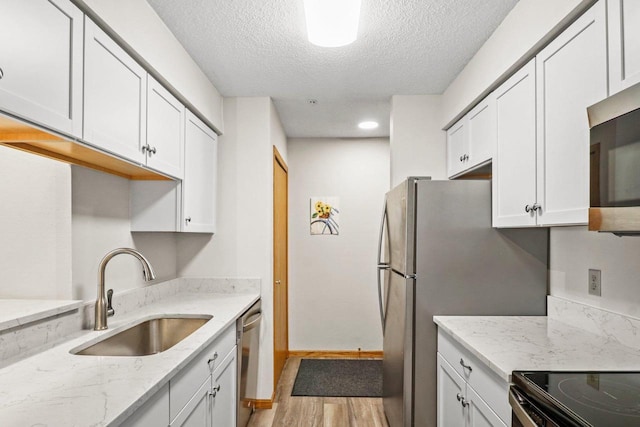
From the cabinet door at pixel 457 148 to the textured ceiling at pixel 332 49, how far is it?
344 millimetres

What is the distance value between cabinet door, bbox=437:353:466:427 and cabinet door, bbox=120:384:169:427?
1.26 meters

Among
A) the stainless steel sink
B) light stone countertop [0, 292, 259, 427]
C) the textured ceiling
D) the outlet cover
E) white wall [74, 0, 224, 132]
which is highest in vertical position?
the textured ceiling

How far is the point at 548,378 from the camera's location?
1.29m

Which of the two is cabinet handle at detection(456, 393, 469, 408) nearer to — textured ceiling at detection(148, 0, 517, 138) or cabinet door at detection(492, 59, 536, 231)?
cabinet door at detection(492, 59, 536, 231)

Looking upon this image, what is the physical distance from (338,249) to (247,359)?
2.03 m

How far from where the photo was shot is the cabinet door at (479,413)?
4.94ft

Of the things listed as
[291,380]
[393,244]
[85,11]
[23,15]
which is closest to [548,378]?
[393,244]

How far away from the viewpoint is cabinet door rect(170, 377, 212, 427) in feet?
5.02

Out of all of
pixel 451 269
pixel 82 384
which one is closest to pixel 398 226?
pixel 451 269

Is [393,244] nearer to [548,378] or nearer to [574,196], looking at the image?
[574,196]

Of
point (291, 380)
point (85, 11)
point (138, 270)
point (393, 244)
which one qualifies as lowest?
point (291, 380)

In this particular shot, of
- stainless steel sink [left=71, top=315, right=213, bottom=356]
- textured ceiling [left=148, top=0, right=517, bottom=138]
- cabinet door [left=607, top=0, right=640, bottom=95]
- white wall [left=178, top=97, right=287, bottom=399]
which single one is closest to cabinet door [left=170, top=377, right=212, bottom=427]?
stainless steel sink [left=71, top=315, right=213, bottom=356]

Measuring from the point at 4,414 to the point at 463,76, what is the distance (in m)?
2.78

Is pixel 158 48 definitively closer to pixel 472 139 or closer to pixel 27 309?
pixel 27 309
